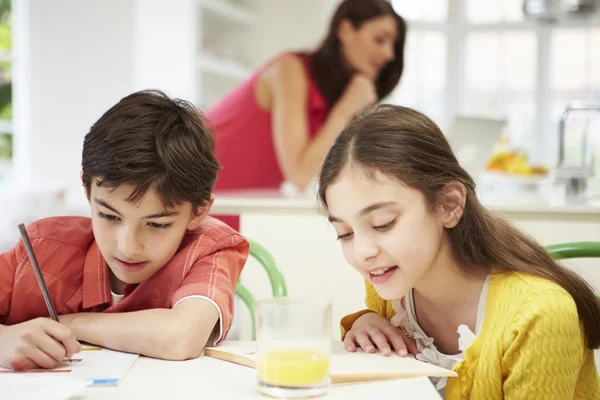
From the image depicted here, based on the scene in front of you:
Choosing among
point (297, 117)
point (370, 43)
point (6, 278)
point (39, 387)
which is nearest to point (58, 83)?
point (297, 117)

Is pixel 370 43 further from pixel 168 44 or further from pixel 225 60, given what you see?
pixel 225 60

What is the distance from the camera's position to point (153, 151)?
1119mm

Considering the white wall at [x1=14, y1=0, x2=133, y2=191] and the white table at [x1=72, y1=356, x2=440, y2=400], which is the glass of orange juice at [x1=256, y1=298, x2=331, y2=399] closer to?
the white table at [x1=72, y1=356, x2=440, y2=400]

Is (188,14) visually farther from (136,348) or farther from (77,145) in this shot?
(136,348)

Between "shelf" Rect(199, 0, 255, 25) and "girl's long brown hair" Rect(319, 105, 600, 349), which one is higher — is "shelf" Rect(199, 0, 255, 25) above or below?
above

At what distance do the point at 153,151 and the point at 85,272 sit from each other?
22 centimetres

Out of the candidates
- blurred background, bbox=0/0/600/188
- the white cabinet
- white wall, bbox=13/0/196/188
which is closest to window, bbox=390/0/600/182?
blurred background, bbox=0/0/600/188

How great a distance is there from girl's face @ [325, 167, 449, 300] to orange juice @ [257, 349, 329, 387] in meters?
0.27

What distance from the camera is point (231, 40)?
5.40 meters

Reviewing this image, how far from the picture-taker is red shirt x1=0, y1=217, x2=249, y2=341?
44.9 inches

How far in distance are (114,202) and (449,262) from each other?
1.63 feet

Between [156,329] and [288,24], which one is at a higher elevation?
[288,24]

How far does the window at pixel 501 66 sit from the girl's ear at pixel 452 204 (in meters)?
5.64

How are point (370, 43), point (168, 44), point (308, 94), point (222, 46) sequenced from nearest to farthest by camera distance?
point (370, 43) → point (308, 94) → point (168, 44) → point (222, 46)
